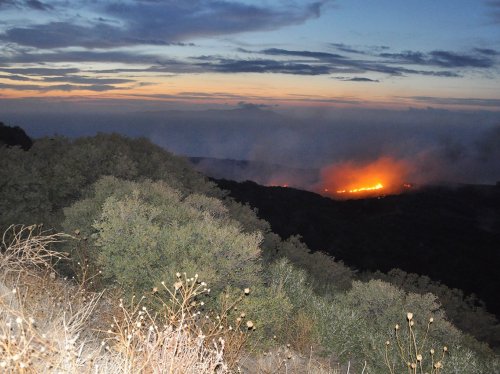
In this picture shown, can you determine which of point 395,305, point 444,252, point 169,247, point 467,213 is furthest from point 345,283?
point 467,213

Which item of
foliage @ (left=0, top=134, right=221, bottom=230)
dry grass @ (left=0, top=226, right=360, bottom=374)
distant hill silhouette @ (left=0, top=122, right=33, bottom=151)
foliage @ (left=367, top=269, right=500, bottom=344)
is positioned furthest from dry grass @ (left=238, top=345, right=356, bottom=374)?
distant hill silhouette @ (left=0, top=122, right=33, bottom=151)

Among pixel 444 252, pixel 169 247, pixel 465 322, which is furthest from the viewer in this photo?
pixel 444 252

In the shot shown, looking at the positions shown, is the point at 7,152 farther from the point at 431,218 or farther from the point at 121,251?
the point at 431,218

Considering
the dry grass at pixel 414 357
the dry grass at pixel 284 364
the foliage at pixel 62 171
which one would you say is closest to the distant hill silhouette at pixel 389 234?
the foliage at pixel 62 171

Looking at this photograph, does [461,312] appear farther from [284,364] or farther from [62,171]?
[284,364]

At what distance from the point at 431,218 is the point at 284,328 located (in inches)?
6309

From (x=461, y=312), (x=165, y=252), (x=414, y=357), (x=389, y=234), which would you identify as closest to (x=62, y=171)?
(x=165, y=252)

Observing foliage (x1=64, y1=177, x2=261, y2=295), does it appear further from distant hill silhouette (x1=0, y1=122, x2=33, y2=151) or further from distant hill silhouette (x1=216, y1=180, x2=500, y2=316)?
distant hill silhouette (x1=216, y1=180, x2=500, y2=316)

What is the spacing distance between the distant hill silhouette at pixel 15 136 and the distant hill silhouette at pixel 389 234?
39923 mm

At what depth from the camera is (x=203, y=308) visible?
11.2 m

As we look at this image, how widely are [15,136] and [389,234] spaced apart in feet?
318

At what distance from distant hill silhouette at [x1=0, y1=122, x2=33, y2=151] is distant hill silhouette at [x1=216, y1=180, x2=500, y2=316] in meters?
39.9

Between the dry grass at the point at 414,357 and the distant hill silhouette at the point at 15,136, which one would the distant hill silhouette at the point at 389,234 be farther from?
the dry grass at the point at 414,357

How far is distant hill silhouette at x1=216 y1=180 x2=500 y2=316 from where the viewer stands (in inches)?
3991
